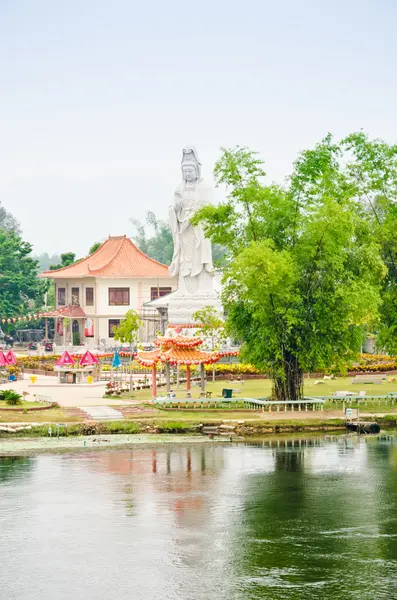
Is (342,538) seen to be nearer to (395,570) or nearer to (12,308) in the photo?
(395,570)

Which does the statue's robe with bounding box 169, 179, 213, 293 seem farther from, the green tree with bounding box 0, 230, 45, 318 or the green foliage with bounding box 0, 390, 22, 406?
the green tree with bounding box 0, 230, 45, 318

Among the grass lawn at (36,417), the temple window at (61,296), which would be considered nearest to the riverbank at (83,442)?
the grass lawn at (36,417)

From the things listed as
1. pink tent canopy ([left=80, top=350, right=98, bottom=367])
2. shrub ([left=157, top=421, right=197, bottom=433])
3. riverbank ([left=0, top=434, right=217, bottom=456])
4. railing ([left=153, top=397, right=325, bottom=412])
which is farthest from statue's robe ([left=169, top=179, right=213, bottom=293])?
riverbank ([left=0, top=434, right=217, bottom=456])

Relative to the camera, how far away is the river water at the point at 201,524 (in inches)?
819

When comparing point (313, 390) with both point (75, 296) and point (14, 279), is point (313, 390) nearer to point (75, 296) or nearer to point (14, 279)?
point (75, 296)

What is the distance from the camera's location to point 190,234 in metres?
73.0

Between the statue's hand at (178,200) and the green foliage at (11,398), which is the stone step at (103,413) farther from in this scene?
the statue's hand at (178,200)

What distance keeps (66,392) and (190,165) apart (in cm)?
2424

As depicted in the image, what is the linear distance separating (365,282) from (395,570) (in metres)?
24.3

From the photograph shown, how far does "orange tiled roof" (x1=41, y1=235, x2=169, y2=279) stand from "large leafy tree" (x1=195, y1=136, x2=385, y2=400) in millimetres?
45177

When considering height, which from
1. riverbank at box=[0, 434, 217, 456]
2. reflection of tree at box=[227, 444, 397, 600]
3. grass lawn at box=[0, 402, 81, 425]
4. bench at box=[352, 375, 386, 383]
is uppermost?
bench at box=[352, 375, 386, 383]

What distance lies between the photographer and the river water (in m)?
20.8

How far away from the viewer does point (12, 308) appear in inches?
3986

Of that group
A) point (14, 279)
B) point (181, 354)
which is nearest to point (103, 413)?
point (181, 354)
